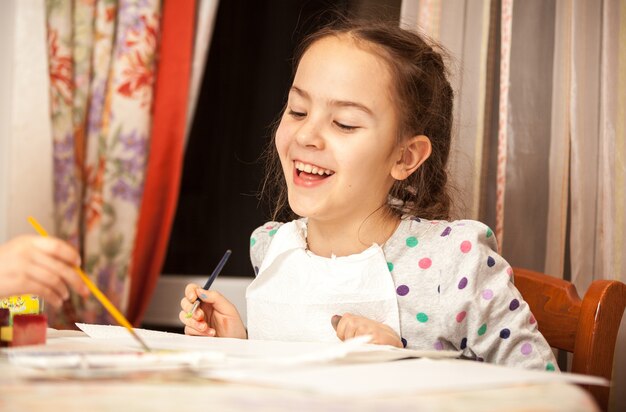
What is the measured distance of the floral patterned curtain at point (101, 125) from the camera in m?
1.96

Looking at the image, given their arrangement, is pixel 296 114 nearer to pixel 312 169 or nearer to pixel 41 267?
pixel 312 169

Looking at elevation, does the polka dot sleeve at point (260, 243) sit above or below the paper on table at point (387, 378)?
below

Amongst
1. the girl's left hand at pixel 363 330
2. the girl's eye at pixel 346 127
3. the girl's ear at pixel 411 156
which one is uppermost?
the girl's eye at pixel 346 127

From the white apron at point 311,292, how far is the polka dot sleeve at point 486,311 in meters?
0.09

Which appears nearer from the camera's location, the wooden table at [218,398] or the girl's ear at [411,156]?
the wooden table at [218,398]

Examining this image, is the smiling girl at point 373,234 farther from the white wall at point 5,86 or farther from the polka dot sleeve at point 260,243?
the white wall at point 5,86

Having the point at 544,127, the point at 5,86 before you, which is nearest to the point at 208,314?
the point at 544,127

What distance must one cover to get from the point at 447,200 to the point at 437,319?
0.33 meters

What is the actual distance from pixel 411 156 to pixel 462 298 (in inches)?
12.1

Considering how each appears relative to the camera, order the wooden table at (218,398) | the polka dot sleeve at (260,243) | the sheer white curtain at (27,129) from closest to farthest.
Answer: the wooden table at (218,398) < the polka dot sleeve at (260,243) < the sheer white curtain at (27,129)

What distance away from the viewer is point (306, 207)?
1198mm

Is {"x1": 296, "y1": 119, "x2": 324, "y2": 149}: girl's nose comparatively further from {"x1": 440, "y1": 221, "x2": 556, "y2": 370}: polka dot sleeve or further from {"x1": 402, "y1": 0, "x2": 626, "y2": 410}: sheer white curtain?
{"x1": 402, "y1": 0, "x2": 626, "y2": 410}: sheer white curtain

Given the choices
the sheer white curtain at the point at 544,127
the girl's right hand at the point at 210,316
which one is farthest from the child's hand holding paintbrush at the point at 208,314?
the sheer white curtain at the point at 544,127

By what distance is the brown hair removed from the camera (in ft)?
4.14
